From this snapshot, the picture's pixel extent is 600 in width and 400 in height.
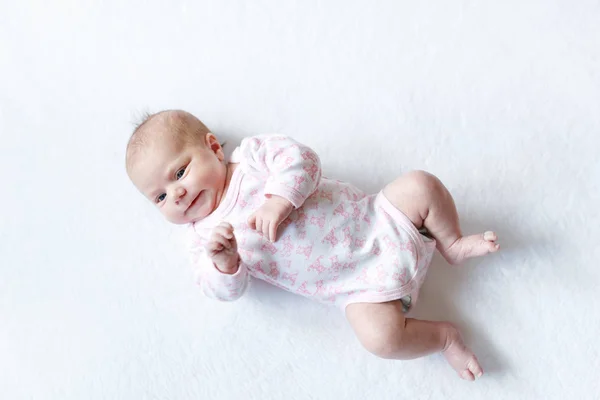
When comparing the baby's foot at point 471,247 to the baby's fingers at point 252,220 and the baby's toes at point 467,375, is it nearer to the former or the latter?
the baby's toes at point 467,375

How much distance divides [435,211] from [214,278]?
0.44 meters

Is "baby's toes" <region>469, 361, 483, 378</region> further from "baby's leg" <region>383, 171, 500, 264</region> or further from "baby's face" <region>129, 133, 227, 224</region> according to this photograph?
"baby's face" <region>129, 133, 227, 224</region>

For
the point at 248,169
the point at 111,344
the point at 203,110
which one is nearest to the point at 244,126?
the point at 203,110

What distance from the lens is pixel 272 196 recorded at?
43.3 inches

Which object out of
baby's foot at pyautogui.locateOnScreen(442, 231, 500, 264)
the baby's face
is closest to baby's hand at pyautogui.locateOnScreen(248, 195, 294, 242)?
the baby's face

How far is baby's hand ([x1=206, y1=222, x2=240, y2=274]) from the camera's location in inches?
40.8

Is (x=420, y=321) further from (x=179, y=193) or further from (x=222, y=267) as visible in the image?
(x=179, y=193)

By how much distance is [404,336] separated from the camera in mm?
1110

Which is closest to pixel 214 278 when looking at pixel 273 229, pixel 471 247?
pixel 273 229

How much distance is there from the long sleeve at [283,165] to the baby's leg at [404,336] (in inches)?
10.1

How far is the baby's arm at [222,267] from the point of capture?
1041 millimetres

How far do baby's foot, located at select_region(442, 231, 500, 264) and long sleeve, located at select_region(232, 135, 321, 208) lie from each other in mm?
306

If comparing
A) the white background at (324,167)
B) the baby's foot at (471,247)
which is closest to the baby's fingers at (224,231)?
the white background at (324,167)

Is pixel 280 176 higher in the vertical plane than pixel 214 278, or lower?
higher
